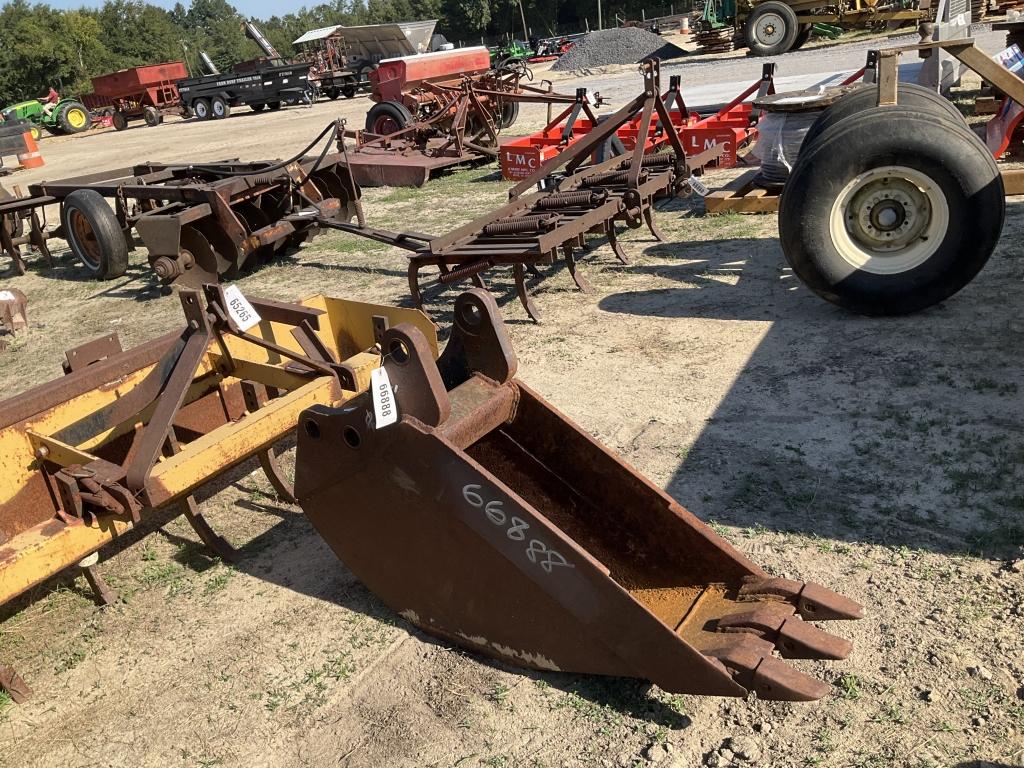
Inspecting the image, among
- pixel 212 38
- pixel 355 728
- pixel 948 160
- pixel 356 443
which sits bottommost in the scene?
pixel 355 728

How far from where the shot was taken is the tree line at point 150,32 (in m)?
47.0

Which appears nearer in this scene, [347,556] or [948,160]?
[347,556]

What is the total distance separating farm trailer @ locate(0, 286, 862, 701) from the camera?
242 cm

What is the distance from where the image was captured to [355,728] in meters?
2.65

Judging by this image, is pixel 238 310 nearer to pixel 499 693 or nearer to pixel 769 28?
pixel 499 693

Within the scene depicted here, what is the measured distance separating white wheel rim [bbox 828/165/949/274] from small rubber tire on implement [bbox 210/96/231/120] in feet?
93.9

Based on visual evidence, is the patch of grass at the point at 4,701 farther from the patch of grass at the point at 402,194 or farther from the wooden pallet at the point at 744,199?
the patch of grass at the point at 402,194

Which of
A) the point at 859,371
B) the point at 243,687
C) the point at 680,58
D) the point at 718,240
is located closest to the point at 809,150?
the point at 859,371

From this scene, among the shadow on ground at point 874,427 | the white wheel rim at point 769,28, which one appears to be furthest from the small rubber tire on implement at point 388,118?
the white wheel rim at point 769,28

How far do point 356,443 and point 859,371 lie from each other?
114 inches

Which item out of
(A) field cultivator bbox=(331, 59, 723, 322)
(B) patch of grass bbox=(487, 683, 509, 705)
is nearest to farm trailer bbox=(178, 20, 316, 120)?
(A) field cultivator bbox=(331, 59, 723, 322)

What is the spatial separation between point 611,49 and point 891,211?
29844 millimetres

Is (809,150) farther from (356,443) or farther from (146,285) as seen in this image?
(146,285)

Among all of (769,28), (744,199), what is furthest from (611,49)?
(744,199)
